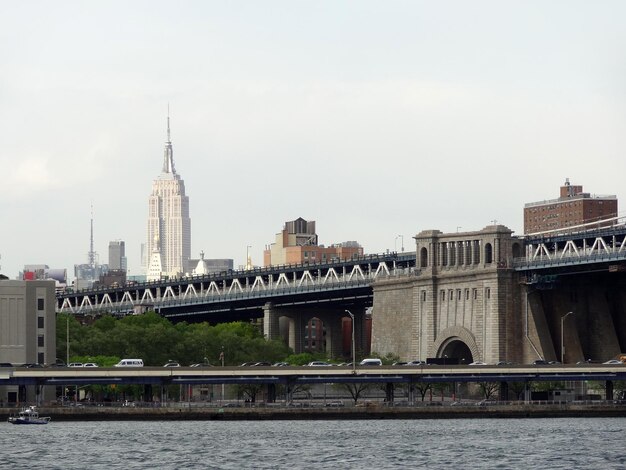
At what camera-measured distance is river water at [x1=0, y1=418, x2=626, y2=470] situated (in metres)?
142

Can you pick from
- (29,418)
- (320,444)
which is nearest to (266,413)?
(29,418)

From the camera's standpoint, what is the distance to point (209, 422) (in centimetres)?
19388

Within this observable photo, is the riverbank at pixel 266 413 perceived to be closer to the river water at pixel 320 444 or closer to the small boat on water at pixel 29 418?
the river water at pixel 320 444

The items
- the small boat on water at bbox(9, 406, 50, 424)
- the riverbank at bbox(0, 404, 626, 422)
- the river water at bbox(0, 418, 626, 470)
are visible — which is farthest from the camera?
the riverbank at bbox(0, 404, 626, 422)

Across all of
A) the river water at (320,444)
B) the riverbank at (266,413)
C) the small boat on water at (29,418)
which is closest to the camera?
the river water at (320,444)

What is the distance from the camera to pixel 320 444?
160m

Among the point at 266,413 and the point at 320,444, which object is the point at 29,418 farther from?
the point at 320,444

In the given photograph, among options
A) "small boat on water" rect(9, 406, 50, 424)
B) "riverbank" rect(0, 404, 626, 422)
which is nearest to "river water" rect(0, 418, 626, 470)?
"small boat on water" rect(9, 406, 50, 424)

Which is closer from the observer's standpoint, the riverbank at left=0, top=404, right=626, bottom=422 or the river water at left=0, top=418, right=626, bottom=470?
the river water at left=0, top=418, right=626, bottom=470

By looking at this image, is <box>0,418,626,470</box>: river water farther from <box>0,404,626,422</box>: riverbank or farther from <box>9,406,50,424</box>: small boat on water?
<box>0,404,626,422</box>: riverbank

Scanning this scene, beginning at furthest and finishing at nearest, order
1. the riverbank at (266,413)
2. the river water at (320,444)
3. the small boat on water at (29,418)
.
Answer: the riverbank at (266,413)
the small boat on water at (29,418)
the river water at (320,444)

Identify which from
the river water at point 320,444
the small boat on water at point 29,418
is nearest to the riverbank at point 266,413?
the river water at point 320,444

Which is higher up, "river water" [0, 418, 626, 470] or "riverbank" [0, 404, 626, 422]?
"riverbank" [0, 404, 626, 422]

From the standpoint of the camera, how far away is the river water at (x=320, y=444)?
14188 centimetres
